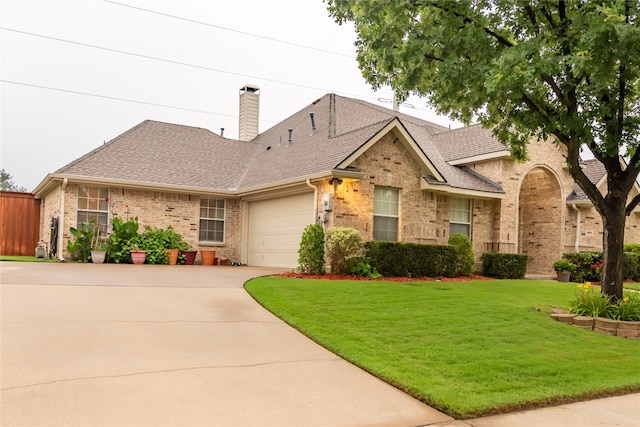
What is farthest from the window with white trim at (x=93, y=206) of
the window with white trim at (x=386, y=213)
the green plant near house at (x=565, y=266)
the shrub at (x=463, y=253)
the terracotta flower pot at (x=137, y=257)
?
the green plant near house at (x=565, y=266)

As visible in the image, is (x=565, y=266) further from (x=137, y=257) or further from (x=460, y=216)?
(x=137, y=257)

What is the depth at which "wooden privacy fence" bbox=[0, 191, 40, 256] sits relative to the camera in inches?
748

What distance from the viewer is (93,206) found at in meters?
16.0

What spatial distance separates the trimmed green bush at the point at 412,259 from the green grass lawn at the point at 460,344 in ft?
9.33

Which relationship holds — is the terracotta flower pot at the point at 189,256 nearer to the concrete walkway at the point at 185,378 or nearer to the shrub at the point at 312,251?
the shrub at the point at 312,251

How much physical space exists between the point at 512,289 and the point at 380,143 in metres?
5.70

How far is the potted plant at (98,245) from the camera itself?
14828mm

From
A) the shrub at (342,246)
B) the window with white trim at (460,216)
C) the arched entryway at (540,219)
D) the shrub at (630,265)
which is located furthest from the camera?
the arched entryway at (540,219)

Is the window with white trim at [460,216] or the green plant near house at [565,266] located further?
the window with white trim at [460,216]

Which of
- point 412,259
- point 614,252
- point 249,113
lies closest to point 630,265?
point 412,259

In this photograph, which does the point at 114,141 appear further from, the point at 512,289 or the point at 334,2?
the point at 512,289

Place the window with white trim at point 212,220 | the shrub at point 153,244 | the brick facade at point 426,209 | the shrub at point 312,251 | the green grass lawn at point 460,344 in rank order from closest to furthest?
the green grass lawn at point 460,344, the shrub at point 312,251, the brick facade at point 426,209, the shrub at point 153,244, the window with white trim at point 212,220

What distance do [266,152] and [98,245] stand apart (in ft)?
27.2

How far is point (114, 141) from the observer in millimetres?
18219
